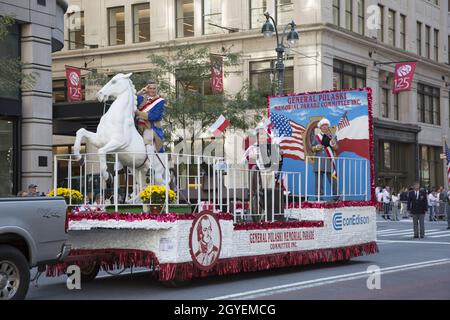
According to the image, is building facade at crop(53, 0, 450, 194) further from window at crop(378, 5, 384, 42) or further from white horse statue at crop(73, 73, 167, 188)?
white horse statue at crop(73, 73, 167, 188)

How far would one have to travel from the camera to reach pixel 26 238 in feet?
33.8

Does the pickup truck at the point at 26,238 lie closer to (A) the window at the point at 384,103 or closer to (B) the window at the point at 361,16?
(B) the window at the point at 361,16

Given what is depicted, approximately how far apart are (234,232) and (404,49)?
40.2m

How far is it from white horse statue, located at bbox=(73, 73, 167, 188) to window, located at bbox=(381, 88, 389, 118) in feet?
120

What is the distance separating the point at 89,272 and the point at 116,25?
118ft

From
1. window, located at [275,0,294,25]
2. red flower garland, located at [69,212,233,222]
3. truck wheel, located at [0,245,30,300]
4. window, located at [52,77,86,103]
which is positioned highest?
window, located at [275,0,294,25]

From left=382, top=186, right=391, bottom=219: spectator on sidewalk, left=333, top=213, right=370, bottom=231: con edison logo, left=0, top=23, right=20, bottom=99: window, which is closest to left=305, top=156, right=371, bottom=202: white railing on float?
left=333, top=213, right=370, bottom=231: con edison logo

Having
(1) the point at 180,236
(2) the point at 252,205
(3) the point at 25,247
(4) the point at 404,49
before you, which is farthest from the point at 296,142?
(4) the point at 404,49

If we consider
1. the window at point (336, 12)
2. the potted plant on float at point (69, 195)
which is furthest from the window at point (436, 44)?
the potted plant on float at point (69, 195)

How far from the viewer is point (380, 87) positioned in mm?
48250

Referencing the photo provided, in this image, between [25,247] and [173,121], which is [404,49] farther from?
[25,247]

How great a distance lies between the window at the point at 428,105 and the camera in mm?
53156

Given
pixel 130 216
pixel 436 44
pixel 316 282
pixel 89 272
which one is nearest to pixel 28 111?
pixel 89 272

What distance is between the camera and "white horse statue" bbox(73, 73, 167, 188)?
1316 centimetres
